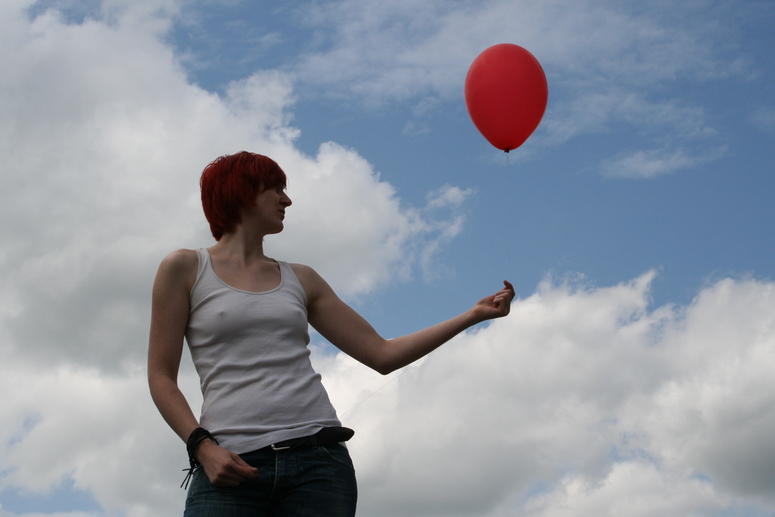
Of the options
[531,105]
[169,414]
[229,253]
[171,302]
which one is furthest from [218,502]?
[531,105]

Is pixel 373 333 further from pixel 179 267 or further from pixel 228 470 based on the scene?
pixel 228 470

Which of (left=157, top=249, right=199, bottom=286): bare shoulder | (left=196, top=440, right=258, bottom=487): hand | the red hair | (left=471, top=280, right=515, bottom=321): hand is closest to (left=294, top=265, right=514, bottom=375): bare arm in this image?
(left=471, top=280, right=515, bottom=321): hand

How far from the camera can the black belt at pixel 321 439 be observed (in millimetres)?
2600

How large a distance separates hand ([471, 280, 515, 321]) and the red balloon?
376 cm

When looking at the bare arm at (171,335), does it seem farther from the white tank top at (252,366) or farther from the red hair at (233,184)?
the red hair at (233,184)

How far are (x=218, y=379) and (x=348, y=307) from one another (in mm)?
737

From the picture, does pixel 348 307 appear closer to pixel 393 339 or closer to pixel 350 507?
pixel 393 339

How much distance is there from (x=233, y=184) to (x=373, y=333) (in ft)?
2.86

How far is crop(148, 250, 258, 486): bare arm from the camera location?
8.77ft

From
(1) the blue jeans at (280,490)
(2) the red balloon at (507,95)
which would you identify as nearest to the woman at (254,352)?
(1) the blue jeans at (280,490)

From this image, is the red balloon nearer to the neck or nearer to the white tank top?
the neck

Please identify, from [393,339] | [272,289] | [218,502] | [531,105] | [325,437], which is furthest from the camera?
[531,105]

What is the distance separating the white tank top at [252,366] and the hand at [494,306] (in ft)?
2.59

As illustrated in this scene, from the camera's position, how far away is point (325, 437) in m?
2.67
